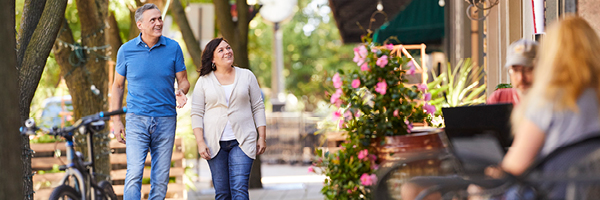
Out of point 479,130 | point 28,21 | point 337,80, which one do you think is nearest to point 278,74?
point 28,21

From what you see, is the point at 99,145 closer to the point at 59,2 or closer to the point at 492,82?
the point at 59,2

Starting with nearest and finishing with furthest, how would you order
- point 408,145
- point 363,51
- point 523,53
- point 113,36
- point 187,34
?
point 523,53 < point 408,145 < point 363,51 < point 187,34 < point 113,36

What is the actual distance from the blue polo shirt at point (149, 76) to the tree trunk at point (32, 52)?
3.43ft

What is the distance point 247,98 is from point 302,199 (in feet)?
12.7

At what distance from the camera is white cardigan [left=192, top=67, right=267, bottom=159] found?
13.9 ft

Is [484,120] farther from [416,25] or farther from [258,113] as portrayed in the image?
[416,25]

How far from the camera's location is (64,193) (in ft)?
10.6

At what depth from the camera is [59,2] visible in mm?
5305

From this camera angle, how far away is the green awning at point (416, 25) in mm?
10781

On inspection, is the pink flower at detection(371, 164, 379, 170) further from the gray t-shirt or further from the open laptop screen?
the gray t-shirt

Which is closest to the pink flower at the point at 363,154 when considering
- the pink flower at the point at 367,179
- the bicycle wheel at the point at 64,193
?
the pink flower at the point at 367,179

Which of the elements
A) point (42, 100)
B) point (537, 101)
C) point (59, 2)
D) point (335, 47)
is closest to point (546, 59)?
point (537, 101)

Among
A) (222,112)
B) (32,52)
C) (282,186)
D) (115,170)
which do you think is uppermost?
(32,52)

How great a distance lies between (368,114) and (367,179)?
0.39 metres
